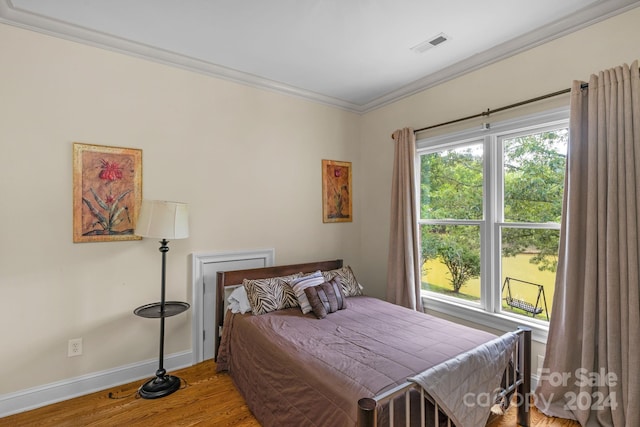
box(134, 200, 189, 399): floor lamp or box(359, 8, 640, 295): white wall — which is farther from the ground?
box(359, 8, 640, 295): white wall

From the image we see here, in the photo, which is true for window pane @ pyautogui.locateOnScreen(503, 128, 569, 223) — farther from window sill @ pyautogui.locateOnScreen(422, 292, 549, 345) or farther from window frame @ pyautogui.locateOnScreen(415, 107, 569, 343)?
window sill @ pyautogui.locateOnScreen(422, 292, 549, 345)

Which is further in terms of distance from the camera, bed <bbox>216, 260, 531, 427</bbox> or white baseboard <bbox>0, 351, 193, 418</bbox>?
white baseboard <bbox>0, 351, 193, 418</bbox>

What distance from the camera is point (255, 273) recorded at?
301 centimetres

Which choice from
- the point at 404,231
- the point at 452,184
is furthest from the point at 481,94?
the point at 404,231

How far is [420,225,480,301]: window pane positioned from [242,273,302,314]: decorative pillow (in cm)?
150

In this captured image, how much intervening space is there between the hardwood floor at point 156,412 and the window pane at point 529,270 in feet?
2.50

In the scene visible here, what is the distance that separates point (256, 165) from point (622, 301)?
2.99 metres

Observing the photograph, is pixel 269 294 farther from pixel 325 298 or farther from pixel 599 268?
pixel 599 268

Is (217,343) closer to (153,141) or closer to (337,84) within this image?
(153,141)

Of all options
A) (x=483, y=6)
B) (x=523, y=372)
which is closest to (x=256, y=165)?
(x=483, y=6)

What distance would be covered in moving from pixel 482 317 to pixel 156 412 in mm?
2679

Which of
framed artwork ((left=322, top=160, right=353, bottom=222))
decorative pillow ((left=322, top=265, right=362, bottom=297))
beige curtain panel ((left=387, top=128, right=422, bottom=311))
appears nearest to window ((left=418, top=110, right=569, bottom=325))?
beige curtain panel ((left=387, top=128, right=422, bottom=311))

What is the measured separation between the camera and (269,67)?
2885 mm

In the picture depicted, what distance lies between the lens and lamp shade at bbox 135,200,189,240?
226 cm
